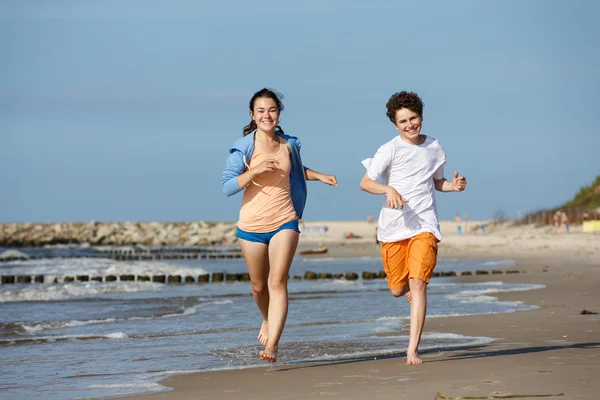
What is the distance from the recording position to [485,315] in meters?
11.2

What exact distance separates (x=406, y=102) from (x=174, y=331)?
484 centimetres

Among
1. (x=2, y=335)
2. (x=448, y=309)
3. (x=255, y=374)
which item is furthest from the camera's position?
(x=448, y=309)

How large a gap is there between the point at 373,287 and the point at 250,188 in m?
11.6

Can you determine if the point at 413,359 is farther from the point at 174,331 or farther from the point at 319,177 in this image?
the point at 174,331

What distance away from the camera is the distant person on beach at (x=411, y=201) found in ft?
22.6

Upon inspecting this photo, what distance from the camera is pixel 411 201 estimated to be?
701 cm

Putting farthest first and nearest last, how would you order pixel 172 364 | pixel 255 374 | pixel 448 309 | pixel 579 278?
pixel 579 278 < pixel 448 309 < pixel 172 364 < pixel 255 374

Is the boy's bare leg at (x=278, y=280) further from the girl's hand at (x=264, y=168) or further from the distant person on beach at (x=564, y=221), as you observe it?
the distant person on beach at (x=564, y=221)

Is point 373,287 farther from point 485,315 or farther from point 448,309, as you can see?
point 485,315

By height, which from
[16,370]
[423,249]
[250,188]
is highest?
[250,188]

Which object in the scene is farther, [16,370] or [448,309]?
[448,309]

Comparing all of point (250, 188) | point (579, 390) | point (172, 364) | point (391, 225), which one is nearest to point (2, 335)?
point (172, 364)

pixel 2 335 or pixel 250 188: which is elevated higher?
pixel 250 188

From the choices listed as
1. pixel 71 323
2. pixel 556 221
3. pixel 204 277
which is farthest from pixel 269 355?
pixel 556 221
